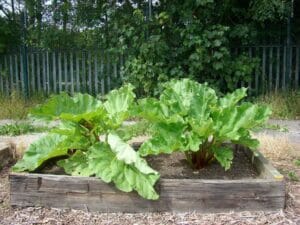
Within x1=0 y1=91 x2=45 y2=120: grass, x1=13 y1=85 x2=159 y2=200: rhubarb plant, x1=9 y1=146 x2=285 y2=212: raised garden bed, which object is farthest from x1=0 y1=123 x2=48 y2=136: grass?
x1=9 y1=146 x2=285 y2=212: raised garden bed

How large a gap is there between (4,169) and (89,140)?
1147mm

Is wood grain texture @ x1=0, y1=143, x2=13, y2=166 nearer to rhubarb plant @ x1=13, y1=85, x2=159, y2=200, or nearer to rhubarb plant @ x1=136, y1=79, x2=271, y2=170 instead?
rhubarb plant @ x1=13, y1=85, x2=159, y2=200

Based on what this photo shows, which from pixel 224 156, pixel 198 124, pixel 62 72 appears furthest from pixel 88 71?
pixel 198 124

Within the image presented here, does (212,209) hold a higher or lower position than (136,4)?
lower

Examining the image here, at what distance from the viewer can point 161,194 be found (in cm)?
296

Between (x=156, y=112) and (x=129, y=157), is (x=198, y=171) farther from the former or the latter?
(x=129, y=157)

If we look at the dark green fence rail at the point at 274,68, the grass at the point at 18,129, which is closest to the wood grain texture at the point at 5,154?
the grass at the point at 18,129

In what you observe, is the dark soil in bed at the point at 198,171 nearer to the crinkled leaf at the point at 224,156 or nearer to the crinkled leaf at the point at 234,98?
the crinkled leaf at the point at 224,156

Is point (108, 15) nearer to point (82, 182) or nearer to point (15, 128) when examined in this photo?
point (15, 128)

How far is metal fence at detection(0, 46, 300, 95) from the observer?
9273 millimetres

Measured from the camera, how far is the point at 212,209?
9.70 feet

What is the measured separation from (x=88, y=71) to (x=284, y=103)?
437 centimetres

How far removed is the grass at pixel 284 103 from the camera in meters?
8.10

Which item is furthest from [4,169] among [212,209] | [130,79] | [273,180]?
[130,79]
